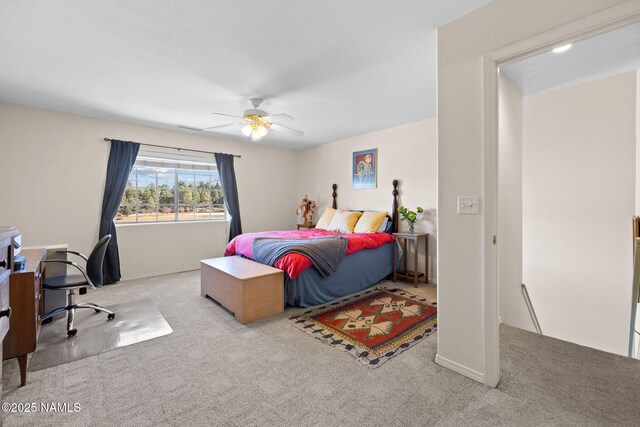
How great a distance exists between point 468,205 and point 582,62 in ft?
5.90

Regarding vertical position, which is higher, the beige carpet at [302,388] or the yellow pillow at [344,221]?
the yellow pillow at [344,221]

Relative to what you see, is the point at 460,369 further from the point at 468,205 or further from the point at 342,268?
the point at 342,268

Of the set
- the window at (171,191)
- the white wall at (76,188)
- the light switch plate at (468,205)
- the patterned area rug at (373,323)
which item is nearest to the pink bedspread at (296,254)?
the patterned area rug at (373,323)

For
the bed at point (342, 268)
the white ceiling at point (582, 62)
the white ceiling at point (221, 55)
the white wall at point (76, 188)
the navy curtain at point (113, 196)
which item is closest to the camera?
the white ceiling at point (221, 55)

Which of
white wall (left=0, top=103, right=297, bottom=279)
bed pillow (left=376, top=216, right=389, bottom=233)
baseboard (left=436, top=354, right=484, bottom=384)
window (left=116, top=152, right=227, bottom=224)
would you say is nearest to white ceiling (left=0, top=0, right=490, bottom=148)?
white wall (left=0, top=103, right=297, bottom=279)

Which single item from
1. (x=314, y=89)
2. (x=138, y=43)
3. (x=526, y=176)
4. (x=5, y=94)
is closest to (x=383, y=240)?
(x=526, y=176)

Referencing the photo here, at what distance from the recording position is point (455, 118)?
5.97 ft

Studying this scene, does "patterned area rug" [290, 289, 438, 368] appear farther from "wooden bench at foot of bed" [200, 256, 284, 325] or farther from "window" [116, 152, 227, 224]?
"window" [116, 152, 227, 224]

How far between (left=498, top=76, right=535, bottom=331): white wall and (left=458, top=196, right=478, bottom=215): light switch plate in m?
0.91

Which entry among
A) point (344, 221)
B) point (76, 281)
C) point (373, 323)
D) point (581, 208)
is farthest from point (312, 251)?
point (581, 208)

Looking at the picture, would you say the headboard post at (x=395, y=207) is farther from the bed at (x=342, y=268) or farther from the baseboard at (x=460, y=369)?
the baseboard at (x=460, y=369)

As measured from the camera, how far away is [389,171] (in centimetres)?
461

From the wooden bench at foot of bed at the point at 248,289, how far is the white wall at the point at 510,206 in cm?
215

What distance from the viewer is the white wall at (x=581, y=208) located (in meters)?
2.95
